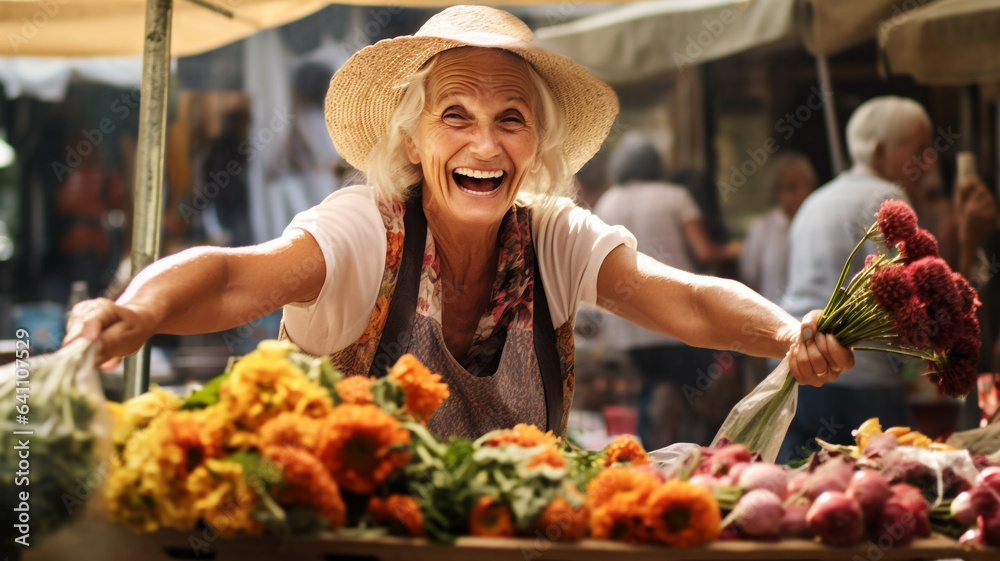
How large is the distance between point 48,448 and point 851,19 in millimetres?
3624

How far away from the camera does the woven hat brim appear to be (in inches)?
93.1

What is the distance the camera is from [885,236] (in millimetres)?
1897

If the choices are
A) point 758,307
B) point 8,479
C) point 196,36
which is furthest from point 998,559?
point 196,36

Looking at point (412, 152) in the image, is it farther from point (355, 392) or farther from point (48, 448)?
point (48, 448)

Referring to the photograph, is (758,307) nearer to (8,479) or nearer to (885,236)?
(885,236)

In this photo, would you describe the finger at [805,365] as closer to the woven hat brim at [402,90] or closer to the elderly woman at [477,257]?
the elderly woman at [477,257]

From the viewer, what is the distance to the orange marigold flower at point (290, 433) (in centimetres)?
133

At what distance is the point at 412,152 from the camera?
248 centimetres

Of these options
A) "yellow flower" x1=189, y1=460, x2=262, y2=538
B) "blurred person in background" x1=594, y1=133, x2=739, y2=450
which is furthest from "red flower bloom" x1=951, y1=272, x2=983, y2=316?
"blurred person in background" x1=594, y1=133, x2=739, y2=450

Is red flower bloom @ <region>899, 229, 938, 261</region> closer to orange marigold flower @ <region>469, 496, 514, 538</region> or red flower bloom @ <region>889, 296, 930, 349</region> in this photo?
red flower bloom @ <region>889, 296, 930, 349</region>

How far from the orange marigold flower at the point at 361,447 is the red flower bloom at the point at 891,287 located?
3.46 ft

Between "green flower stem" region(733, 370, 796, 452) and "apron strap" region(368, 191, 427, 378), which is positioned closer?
"green flower stem" region(733, 370, 796, 452)

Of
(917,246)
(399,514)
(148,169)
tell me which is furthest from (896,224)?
(148,169)

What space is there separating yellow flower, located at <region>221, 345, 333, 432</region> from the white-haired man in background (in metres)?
3.22
